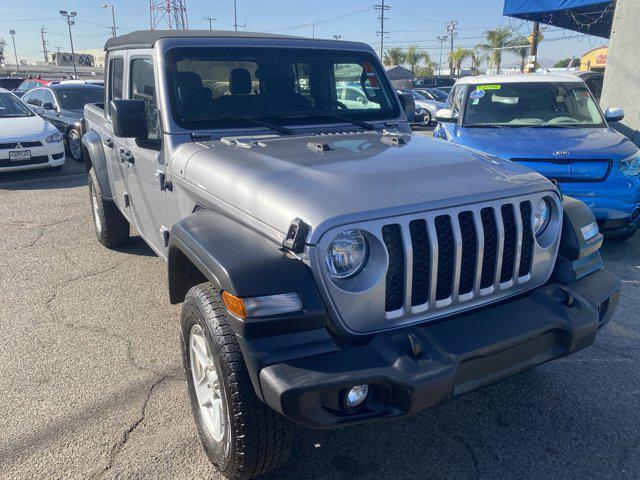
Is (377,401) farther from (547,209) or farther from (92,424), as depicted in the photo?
(92,424)

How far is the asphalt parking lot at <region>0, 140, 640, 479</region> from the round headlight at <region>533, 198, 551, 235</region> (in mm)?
1067

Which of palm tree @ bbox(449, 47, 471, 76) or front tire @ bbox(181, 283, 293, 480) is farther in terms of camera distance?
palm tree @ bbox(449, 47, 471, 76)

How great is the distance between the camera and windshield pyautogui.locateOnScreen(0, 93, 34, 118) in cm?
1002

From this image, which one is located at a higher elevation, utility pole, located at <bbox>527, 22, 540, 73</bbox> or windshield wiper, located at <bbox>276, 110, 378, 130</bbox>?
utility pole, located at <bbox>527, 22, 540, 73</bbox>

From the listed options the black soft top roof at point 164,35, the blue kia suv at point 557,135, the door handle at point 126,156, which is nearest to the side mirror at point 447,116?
the blue kia suv at point 557,135

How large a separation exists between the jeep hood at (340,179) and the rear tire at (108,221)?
258 cm

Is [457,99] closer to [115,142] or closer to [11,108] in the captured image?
[115,142]

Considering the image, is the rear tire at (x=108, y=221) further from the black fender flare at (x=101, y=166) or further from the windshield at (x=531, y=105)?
the windshield at (x=531, y=105)

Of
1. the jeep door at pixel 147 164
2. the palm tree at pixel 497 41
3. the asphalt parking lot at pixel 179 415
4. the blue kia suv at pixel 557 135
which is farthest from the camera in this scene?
the palm tree at pixel 497 41

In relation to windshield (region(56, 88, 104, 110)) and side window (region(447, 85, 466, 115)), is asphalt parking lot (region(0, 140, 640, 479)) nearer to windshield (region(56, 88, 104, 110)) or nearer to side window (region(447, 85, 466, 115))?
side window (region(447, 85, 466, 115))

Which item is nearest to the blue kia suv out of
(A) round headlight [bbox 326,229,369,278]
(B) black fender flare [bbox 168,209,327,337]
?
(A) round headlight [bbox 326,229,369,278]

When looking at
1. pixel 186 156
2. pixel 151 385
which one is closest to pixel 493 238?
pixel 186 156

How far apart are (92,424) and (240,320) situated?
1.46m

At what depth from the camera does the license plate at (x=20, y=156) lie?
30.2 ft
